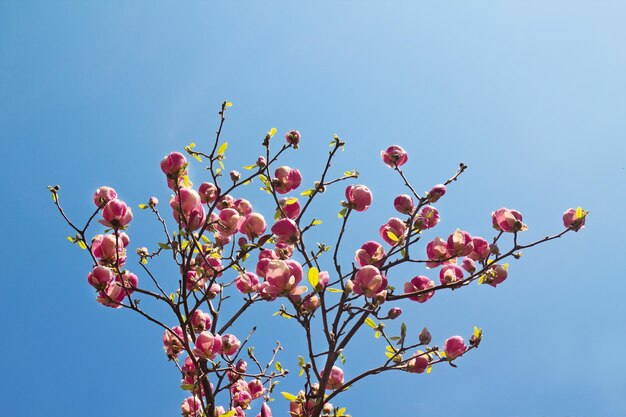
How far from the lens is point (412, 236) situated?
6.44 ft

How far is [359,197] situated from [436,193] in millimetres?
322

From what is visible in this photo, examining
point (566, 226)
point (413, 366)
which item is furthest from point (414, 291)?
point (566, 226)

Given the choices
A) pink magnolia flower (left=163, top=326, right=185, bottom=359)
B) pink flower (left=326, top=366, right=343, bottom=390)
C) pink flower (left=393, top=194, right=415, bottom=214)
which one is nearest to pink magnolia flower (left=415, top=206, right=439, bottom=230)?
pink flower (left=393, top=194, right=415, bottom=214)

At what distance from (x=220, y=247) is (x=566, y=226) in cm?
150

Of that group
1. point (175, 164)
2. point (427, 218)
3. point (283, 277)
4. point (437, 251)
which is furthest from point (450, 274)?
point (175, 164)

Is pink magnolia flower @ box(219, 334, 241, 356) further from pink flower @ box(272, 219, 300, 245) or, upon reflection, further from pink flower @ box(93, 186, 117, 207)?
pink flower @ box(93, 186, 117, 207)

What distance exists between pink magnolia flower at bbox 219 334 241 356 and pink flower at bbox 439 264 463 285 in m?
0.93

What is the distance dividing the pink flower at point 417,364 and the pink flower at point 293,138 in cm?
103

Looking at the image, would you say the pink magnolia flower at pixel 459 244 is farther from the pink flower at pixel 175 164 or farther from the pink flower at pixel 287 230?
the pink flower at pixel 175 164

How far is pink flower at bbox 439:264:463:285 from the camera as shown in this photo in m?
1.89

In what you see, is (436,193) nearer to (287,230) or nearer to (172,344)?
(287,230)

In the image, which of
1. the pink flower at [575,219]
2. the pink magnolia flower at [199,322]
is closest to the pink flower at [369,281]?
the pink magnolia flower at [199,322]

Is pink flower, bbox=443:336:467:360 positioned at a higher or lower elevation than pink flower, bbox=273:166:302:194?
lower

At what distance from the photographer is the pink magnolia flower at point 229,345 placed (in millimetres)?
1840
